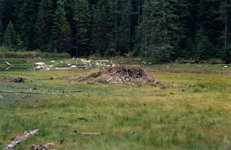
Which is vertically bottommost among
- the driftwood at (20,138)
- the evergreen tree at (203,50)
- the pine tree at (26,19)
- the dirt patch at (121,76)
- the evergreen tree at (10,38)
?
the driftwood at (20,138)

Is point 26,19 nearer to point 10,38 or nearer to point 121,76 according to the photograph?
point 10,38

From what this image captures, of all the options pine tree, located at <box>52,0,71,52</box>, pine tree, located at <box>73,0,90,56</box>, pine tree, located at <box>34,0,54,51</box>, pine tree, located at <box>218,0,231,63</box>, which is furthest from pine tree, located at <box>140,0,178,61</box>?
pine tree, located at <box>34,0,54,51</box>

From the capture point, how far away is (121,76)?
2858 cm

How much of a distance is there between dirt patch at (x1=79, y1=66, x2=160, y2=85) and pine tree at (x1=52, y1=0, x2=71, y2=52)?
150 ft

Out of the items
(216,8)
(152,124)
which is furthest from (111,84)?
(216,8)

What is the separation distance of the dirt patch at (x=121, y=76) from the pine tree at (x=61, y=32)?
150ft

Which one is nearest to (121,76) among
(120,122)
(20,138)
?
(120,122)

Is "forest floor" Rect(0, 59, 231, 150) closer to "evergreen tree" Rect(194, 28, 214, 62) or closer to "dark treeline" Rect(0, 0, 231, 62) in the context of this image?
"evergreen tree" Rect(194, 28, 214, 62)

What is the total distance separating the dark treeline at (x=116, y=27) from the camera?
199 ft

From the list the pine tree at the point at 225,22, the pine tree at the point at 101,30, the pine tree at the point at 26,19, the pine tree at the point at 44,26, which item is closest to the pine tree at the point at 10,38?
the pine tree at the point at 26,19

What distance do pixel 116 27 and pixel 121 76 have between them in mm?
49861

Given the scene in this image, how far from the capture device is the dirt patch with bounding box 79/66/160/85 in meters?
28.1

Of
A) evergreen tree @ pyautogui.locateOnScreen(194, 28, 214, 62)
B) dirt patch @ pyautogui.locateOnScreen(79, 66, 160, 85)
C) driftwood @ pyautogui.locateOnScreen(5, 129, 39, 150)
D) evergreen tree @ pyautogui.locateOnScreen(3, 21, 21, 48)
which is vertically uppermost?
evergreen tree @ pyautogui.locateOnScreen(3, 21, 21, 48)

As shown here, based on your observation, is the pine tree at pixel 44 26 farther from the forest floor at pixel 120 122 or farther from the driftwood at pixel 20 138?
the driftwood at pixel 20 138
